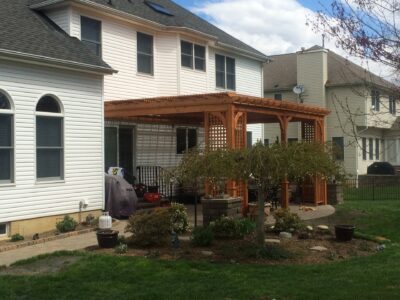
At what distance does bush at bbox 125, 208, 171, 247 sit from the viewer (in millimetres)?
10500

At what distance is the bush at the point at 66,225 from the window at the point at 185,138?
8.12 m

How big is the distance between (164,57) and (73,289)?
12771 millimetres

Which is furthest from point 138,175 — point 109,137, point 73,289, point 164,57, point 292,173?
point 73,289

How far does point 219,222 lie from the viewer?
11711 mm

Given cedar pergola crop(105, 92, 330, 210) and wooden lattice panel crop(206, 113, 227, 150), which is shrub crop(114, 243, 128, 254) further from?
wooden lattice panel crop(206, 113, 227, 150)

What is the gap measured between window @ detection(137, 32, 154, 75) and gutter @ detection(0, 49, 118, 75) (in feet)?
14.0

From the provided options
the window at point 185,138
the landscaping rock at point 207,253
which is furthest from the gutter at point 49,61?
the window at point 185,138

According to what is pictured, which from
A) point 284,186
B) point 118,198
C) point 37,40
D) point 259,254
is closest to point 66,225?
point 118,198

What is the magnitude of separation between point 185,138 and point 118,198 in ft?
21.2

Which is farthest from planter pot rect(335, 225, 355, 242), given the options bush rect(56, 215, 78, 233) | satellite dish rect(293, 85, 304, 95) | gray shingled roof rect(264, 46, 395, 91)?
satellite dish rect(293, 85, 304, 95)

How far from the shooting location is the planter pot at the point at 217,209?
13047 mm

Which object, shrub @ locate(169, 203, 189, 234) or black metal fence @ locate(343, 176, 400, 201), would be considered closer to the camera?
shrub @ locate(169, 203, 189, 234)

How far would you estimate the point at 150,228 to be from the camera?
1048 centimetres

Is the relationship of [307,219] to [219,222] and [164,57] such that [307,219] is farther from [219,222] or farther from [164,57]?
[164,57]
